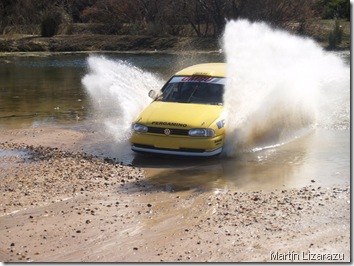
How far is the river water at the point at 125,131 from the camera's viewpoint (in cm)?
1133

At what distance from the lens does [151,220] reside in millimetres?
9078

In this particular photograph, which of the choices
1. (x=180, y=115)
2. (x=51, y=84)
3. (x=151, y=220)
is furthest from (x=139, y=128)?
(x=51, y=84)

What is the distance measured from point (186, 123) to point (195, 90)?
64.3 inches

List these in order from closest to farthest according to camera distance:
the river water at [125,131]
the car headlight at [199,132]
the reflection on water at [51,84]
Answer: the river water at [125,131], the car headlight at [199,132], the reflection on water at [51,84]

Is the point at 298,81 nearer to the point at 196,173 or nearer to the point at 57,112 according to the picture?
the point at 196,173

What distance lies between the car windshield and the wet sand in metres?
2.52

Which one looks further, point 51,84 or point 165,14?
point 165,14

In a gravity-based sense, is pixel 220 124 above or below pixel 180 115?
below

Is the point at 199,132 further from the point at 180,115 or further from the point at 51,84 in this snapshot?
the point at 51,84

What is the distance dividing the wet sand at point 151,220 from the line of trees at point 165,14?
97.8ft

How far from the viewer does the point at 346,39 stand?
40531 millimetres

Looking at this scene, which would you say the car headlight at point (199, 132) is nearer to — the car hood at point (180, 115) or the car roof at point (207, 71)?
the car hood at point (180, 115)

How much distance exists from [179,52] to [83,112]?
22035mm

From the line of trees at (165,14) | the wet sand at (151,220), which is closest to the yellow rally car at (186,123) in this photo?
the wet sand at (151,220)
